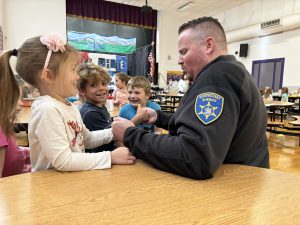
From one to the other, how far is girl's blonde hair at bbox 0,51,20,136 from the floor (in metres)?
2.80

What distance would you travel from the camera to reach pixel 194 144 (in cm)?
70

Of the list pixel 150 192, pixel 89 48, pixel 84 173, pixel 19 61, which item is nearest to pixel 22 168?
pixel 19 61

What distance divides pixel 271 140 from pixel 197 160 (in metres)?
4.53

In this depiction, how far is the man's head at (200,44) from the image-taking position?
3.58 ft

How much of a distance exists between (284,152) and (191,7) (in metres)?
6.29

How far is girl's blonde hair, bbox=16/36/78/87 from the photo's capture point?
951 mm

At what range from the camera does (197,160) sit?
697mm

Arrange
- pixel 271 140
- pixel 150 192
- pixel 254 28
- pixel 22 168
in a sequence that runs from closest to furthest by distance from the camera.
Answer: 1. pixel 150 192
2. pixel 22 168
3. pixel 271 140
4. pixel 254 28

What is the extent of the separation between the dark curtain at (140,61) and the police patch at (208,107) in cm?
869

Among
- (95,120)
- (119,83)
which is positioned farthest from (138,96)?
(119,83)

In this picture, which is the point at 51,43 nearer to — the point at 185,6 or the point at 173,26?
the point at 185,6

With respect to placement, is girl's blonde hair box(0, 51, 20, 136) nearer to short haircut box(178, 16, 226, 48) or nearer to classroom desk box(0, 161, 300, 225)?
classroom desk box(0, 161, 300, 225)

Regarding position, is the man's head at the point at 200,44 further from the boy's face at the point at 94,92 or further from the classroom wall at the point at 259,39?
the classroom wall at the point at 259,39

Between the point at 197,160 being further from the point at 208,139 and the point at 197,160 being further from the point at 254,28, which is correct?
the point at 254,28
